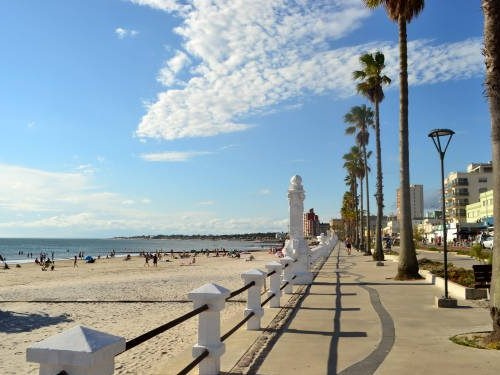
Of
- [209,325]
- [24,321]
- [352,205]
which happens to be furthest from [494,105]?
[352,205]

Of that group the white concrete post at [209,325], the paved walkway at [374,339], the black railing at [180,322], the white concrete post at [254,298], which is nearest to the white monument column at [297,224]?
the paved walkway at [374,339]

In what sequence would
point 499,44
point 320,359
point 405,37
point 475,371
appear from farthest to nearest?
point 405,37, point 499,44, point 320,359, point 475,371

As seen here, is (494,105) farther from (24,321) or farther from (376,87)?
(376,87)

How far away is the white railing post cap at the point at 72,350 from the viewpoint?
3.07 metres

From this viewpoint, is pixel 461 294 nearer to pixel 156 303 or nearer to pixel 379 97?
pixel 156 303

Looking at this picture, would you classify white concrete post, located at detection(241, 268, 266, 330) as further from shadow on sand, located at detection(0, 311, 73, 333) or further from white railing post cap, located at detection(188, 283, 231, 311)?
shadow on sand, located at detection(0, 311, 73, 333)

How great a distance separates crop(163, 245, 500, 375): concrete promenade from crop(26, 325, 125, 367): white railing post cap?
340cm

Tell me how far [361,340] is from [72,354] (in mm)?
5803

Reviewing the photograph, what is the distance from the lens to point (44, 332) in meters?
14.5

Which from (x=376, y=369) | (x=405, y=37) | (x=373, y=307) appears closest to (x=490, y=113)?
(x=376, y=369)

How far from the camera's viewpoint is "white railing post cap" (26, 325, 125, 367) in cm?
307

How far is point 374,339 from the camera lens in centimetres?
806

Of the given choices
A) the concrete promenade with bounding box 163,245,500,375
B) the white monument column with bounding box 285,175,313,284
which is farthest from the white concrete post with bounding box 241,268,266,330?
the white monument column with bounding box 285,175,313,284

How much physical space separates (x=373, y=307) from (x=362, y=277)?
8.70 meters
